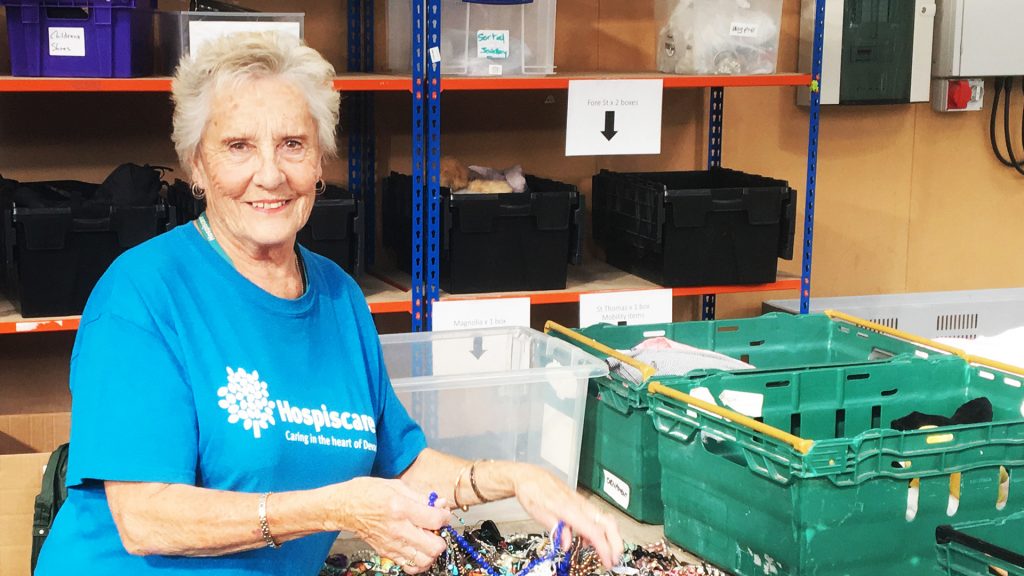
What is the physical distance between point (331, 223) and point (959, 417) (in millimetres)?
1549

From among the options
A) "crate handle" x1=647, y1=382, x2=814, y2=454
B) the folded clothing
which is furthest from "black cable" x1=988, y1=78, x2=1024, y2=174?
"crate handle" x1=647, y1=382, x2=814, y2=454

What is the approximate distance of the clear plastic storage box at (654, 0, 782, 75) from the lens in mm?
3309

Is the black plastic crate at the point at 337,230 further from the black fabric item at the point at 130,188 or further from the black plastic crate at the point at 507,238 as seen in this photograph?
the black fabric item at the point at 130,188

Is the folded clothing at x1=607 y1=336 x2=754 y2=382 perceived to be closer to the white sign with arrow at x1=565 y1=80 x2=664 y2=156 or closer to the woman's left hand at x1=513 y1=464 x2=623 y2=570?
the white sign with arrow at x1=565 y1=80 x2=664 y2=156

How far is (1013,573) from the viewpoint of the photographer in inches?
69.2

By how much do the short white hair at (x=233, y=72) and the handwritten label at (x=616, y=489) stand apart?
1.25m

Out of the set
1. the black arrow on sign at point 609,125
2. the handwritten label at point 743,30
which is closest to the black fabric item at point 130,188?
the black arrow on sign at point 609,125

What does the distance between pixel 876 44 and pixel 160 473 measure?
303 centimetres

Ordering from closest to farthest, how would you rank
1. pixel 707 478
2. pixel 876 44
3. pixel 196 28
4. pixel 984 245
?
pixel 707 478, pixel 196 28, pixel 876 44, pixel 984 245

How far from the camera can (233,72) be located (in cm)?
178

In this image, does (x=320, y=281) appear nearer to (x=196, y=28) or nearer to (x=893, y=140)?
(x=196, y=28)

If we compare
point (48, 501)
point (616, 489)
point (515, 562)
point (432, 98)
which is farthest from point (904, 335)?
point (48, 501)

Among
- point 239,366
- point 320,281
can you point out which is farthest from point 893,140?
point 239,366

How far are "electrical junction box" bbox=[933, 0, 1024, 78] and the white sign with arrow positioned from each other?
1.34 meters
